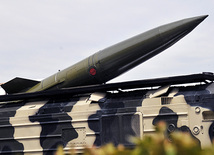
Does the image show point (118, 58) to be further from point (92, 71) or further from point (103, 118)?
point (103, 118)

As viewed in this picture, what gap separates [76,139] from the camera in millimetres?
8398

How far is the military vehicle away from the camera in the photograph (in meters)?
7.59

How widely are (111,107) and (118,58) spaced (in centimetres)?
204

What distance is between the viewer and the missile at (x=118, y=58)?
936 centimetres

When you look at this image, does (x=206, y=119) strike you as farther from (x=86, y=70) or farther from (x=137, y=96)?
(x=86, y=70)

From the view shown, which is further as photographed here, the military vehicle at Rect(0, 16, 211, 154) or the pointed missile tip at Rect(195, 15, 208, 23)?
the pointed missile tip at Rect(195, 15, 208, 23)

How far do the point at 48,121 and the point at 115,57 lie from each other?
2.79 m

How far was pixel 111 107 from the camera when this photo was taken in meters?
8.33

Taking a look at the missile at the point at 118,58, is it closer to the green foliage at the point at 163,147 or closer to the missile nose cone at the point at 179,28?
the missile nose cone at the point at 179,28

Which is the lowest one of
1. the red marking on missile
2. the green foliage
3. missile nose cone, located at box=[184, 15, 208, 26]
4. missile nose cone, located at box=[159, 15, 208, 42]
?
the green foliage

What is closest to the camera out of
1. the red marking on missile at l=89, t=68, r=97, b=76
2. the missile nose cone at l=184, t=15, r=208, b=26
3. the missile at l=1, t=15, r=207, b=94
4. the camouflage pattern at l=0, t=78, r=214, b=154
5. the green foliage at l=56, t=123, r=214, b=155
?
the green foliage at l=56, t=123, r=214, b=155

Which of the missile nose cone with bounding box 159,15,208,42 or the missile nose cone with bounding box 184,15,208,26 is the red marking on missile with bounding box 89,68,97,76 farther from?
the missile nose cone with bounding box 184,15,208,26

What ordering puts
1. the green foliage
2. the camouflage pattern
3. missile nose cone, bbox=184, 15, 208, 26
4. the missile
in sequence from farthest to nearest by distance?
the missile → missile nose cone, bbox=184, 15, 208, 26 → the camouflage pattern → the green foliage

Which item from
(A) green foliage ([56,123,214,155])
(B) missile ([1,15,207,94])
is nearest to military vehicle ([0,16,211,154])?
(B) missile ([1,15,207,94])
